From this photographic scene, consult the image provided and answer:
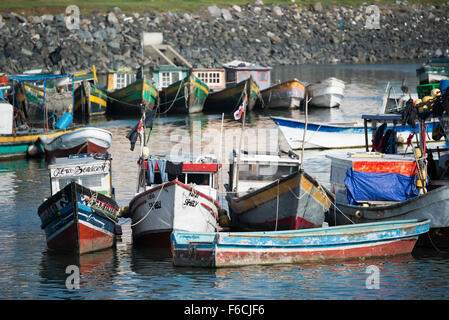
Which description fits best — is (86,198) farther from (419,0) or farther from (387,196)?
(419,0)

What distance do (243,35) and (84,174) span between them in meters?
71.1

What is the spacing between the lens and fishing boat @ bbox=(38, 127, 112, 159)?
3341 centimetres

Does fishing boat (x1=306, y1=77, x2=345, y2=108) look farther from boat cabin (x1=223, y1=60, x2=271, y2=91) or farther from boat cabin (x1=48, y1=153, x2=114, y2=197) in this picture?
boat cabin (x1=48, y1=153, x2=114, y2=197)

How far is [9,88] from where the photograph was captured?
4434cm

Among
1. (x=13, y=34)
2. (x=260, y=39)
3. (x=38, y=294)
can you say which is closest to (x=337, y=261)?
(x=38, y=294)

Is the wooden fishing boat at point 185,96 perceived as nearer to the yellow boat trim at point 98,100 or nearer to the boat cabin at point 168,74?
the boat cabin at point 168,74

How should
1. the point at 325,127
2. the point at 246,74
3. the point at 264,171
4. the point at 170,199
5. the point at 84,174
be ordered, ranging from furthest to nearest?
the point at 246,74
the point at 325,127
the point at 264,171
the point at 84,174
the point at 170,199

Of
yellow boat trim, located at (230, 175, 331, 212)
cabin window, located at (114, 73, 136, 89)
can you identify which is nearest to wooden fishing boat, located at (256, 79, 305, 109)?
cabin window, located at (114, 73, 136, 89)

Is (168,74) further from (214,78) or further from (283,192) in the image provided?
(283,192)

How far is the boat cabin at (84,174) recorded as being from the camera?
2156 centimetres

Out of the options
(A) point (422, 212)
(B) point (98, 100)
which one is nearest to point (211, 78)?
(B) point (98, 100)

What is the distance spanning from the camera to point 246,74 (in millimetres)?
54688
